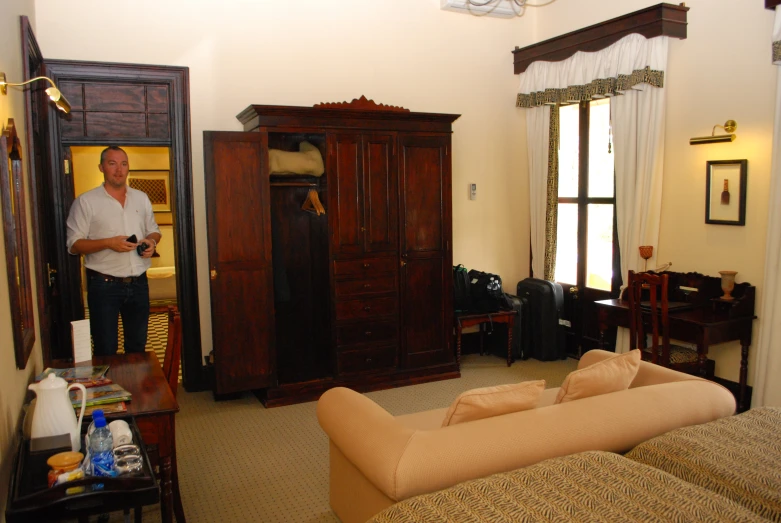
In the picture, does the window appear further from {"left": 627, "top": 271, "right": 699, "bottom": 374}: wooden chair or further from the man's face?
the man's face

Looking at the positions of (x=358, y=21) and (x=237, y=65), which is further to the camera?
(x=358, y=21)

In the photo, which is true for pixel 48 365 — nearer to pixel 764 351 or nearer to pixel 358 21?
pixel 358 21

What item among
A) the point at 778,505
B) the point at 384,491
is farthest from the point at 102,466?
the point at 778,505

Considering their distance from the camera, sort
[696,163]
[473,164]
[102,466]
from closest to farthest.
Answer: [102,466] < [696,163] < [473,164]

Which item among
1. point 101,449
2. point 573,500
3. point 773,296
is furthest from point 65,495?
point 773,296

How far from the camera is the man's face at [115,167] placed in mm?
3754

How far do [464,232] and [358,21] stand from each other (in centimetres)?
207

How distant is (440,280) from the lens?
204 inches

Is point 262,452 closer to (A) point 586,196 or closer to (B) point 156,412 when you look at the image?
(B) point 156,412

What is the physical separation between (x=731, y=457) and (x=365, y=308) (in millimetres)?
3084

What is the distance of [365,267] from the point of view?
4.89 meters

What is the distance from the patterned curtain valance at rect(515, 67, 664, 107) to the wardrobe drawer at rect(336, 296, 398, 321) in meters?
2.27

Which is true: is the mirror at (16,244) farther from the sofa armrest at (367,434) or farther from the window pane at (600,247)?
the window pane at (600,247)

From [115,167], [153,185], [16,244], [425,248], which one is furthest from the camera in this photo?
[153,185]
